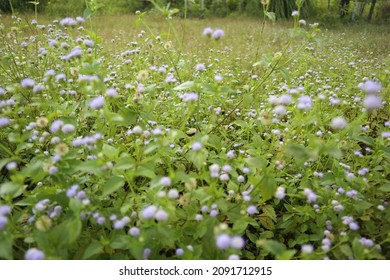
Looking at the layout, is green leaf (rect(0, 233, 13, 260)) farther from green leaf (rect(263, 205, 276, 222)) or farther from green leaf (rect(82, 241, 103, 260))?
green leaf (rect(263, 205, 276, 222))

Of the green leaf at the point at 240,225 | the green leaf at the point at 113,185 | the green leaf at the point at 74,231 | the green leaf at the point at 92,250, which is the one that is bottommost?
the green leaf at the point at 92,250

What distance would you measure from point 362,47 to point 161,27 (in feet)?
14.2

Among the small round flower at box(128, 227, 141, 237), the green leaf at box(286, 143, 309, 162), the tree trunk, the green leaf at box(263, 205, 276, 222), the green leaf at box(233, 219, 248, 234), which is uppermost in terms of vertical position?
the tree trunk

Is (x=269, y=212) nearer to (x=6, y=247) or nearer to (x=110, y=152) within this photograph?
(x=110, y=152)

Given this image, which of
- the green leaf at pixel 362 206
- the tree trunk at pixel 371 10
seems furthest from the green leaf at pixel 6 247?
the tree trunk at pixel 371 10

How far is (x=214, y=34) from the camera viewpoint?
1529 millimetres

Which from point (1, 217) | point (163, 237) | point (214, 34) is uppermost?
point (214, 34)

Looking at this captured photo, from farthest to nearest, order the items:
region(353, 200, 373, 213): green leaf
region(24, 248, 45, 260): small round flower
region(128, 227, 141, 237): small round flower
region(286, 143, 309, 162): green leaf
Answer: region(353, 200, 373, 213): green leaf < region(286, 143, 309, 162): green leaf < region(128, 227, 141, 237): small round flower < region(24, 248, 45, 260): small round flower

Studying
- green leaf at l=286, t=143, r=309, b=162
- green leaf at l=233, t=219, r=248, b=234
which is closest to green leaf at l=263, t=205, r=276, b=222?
green leaf at l=233, t=219, r=248, b=234

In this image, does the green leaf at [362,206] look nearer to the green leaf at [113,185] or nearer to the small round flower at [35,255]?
the green leaf at [113,185]

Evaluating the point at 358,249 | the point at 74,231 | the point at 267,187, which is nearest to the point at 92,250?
the point at 74,231
